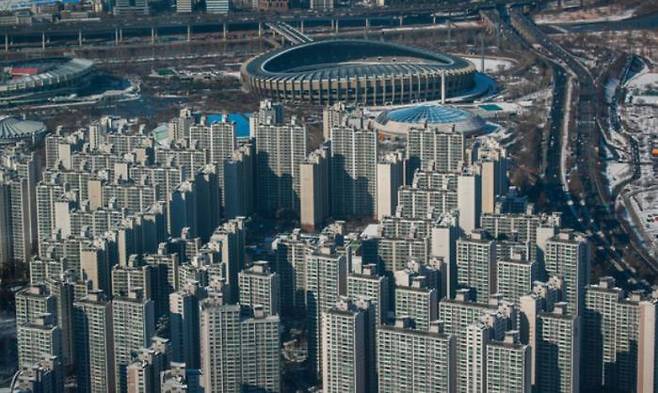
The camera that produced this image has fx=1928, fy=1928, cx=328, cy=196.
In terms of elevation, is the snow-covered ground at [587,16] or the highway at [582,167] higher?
the snow-covered ground at [587,16]

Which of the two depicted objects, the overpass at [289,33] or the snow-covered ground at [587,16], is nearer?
the overpass at [289,33]

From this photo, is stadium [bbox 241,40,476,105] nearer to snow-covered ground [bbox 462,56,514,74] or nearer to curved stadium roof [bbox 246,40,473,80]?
curved stadium roof [bbox 246,40,473,80]

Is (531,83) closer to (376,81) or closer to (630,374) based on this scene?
(376,81)

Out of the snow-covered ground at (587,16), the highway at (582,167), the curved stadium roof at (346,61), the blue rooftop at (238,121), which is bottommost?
the highway at (582,167)

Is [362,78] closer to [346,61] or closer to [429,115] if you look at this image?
[346,61]

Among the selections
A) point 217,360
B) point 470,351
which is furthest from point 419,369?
point 217,360

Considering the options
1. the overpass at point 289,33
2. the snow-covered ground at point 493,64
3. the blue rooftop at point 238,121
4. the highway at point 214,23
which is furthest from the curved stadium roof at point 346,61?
the highway at point 214,23

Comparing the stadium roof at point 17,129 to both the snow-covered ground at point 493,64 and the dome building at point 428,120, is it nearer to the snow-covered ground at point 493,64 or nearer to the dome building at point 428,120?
the dome building at point 428,120
